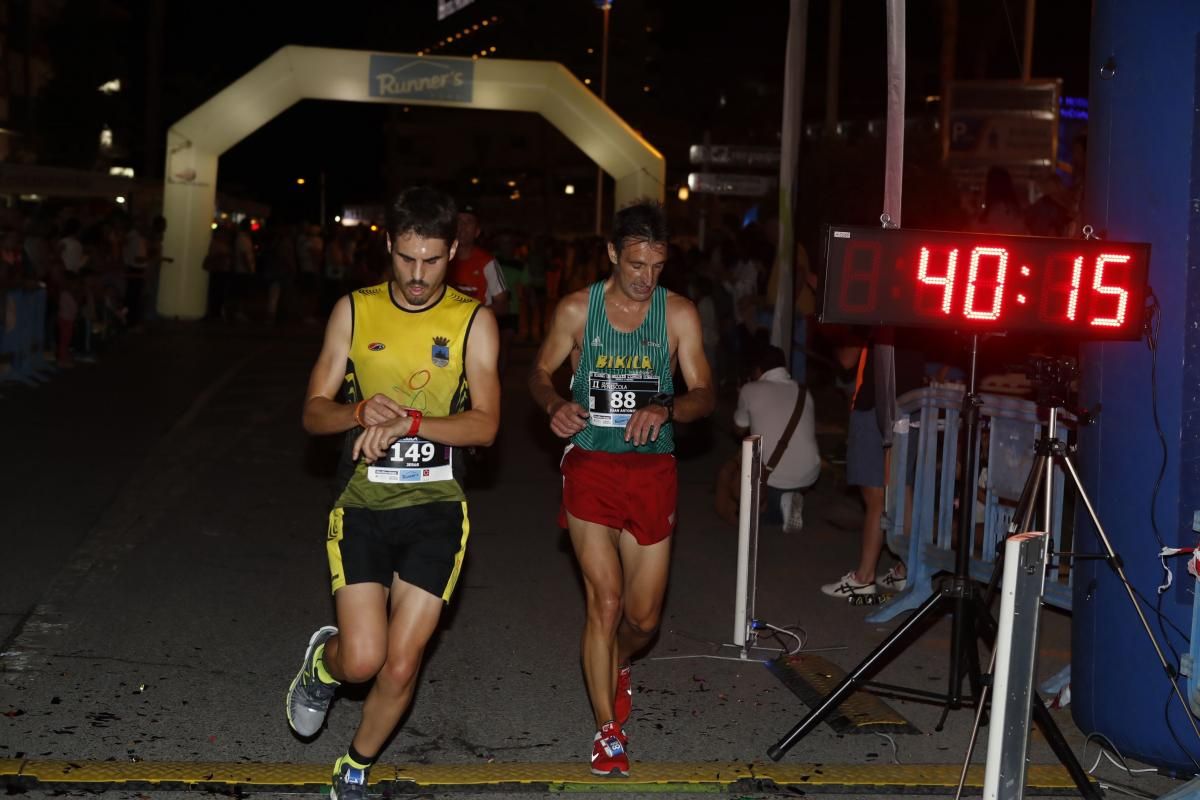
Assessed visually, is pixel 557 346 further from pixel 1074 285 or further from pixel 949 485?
pixel 949 485

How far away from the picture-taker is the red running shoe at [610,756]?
212 inches

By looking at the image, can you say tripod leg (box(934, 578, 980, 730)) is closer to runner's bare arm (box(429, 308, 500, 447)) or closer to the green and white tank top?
the green and white tank top

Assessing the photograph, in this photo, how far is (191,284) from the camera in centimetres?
2777

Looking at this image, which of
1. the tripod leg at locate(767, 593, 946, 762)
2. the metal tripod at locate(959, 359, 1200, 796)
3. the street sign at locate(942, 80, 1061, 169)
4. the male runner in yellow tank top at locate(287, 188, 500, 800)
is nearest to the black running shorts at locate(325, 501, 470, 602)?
the male runner in yellow tank top at locate(287, 188, 500, 800)

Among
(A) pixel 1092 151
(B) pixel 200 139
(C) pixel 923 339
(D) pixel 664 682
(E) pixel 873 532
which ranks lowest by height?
(D) pixel 664 682

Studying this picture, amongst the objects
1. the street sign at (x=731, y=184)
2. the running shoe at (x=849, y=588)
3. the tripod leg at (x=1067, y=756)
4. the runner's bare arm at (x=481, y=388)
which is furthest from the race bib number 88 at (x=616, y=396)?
the street sign at (x=731, y=184)

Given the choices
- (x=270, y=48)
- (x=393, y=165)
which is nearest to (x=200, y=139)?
(x=270, y=48)

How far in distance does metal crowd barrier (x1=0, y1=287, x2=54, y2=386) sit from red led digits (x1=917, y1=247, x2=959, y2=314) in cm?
1329

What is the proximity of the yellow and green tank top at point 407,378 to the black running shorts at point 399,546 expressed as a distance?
4 centimetres

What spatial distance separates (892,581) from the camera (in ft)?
Result: 28.3

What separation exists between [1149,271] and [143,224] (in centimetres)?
2510

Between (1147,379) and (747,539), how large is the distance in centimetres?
216

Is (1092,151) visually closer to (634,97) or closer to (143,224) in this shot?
(143,224)

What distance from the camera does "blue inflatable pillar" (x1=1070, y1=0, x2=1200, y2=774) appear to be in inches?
215
